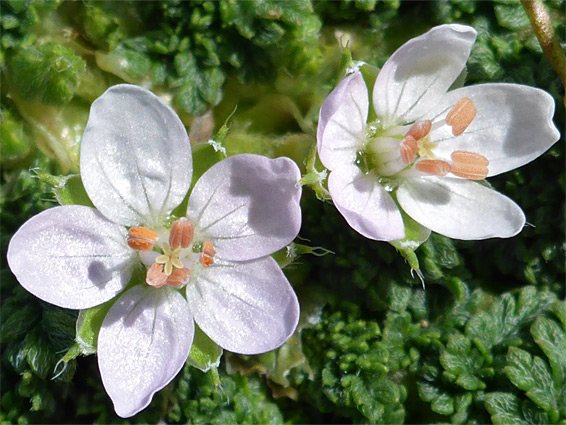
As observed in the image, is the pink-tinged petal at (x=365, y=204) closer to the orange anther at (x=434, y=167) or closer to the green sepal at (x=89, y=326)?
the orange anther at (x=434, y=167)

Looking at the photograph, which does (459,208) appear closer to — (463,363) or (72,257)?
(463,363)

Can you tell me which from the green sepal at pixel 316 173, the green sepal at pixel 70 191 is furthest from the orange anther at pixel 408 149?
the green sepal at pixel 70 191

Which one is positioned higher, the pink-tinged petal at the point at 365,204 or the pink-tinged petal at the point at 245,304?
the pink-tinged petal at the point at 365,204

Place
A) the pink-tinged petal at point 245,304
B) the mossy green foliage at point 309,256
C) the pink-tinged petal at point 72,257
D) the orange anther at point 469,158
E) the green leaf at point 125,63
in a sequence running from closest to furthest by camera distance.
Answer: the pink-tinged petal at point 72,257
the pink-tinged petal at point 245,304
the orange anther at point 469,158
the mossy green foliage at point 309,256
the green leaf at point 125,63

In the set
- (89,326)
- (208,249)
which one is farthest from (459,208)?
(89,326)

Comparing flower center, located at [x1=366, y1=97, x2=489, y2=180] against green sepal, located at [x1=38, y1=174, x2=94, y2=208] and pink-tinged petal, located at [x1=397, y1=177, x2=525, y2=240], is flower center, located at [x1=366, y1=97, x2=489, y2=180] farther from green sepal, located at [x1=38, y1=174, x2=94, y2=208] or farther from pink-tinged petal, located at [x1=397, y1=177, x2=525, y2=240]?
green sepal, located at [x1=38, y1=174, x2=94, y2=208]

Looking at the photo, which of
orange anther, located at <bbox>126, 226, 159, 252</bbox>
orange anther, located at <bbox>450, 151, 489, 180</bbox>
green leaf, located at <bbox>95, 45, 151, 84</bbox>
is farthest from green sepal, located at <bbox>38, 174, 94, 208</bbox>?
orange anther, located at <bbox>450, 151, 489, 180</bbox>
